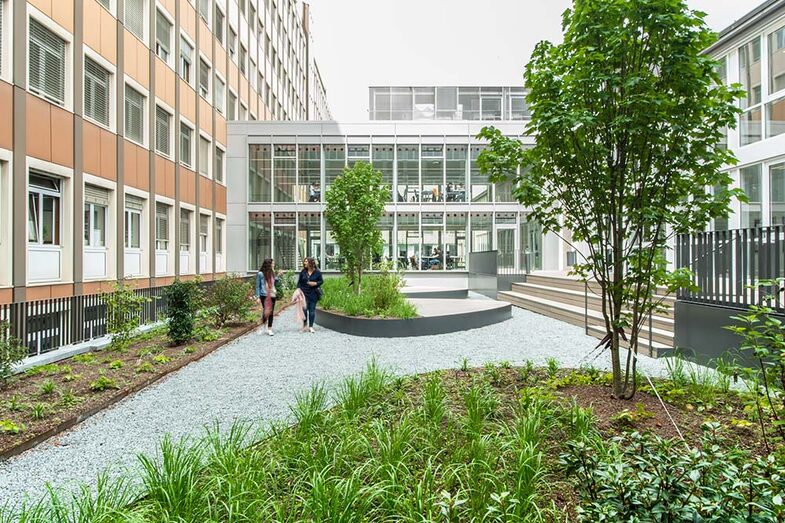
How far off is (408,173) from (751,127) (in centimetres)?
1860

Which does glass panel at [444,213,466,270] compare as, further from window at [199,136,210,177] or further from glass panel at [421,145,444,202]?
window at [199,136,210,177]

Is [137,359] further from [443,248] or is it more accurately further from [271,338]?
[443,248]

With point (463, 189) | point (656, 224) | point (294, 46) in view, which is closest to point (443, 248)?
point (463, 189)

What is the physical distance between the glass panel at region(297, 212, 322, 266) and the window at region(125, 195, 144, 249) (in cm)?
1129

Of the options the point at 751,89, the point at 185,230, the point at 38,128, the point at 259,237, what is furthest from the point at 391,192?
the point at 38,128

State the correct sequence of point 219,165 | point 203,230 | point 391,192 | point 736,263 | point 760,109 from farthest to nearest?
point 391,192, point 219,165, point 203,230, point 760,109, point 736,263

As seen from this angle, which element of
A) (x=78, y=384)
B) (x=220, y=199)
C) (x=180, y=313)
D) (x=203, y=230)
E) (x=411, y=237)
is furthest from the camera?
(x=411, y=237)

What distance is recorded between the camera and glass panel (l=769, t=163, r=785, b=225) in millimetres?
11922

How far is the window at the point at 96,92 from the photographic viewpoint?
47.2 ft

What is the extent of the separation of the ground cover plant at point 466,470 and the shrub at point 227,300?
29.4ft

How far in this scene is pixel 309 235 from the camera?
28750 millimetres

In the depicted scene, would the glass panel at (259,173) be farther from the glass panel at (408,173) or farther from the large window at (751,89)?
the large window at (751,89)

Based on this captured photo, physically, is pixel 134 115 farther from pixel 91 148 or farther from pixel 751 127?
pixel 751 127

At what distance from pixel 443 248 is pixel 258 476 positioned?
26065mm
